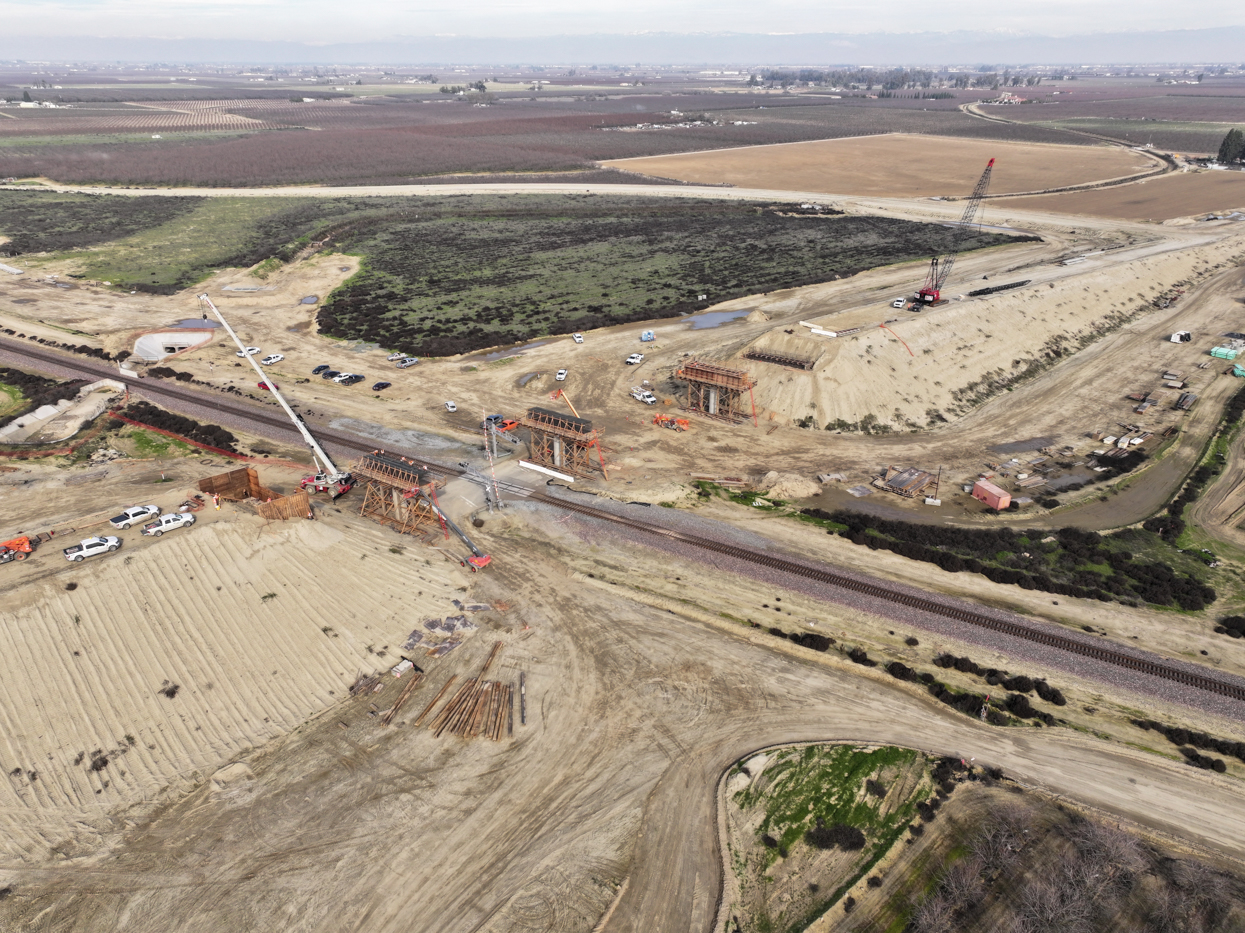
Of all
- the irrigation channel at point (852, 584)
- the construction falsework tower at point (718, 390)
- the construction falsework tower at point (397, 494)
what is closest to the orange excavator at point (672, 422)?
the construction falsework tower at point (718, 390)

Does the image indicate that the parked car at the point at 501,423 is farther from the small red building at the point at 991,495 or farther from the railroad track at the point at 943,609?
the small red building at the point at 991,495

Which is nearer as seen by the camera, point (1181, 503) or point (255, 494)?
point (255, 494)

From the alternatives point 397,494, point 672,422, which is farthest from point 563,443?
point 397,494

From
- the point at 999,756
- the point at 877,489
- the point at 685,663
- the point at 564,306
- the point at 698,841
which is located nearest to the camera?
the point at 698,841

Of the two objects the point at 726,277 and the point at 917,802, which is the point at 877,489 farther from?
the point at 726,277

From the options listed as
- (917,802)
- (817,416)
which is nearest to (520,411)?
(817,416)

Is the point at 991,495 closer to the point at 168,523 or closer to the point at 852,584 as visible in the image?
the point at 852,584
